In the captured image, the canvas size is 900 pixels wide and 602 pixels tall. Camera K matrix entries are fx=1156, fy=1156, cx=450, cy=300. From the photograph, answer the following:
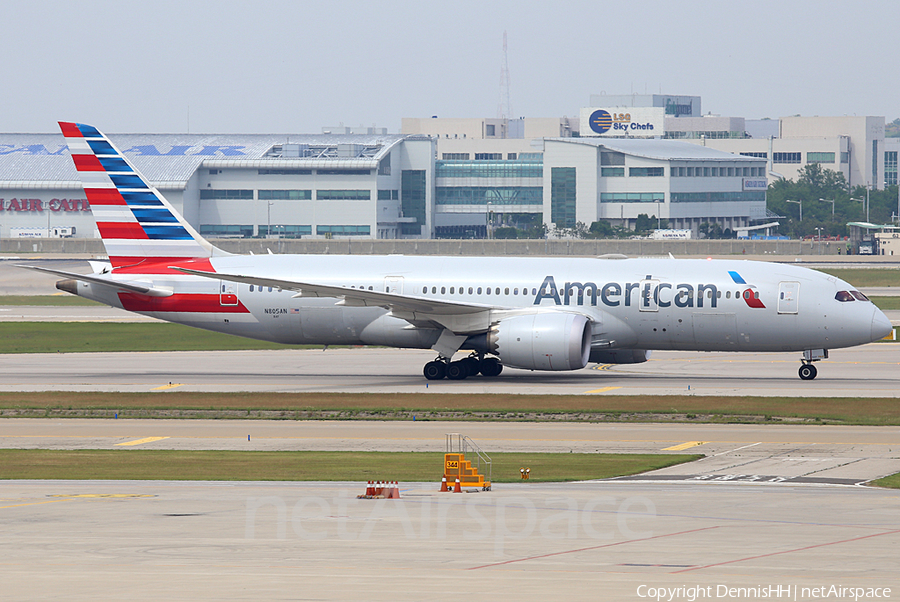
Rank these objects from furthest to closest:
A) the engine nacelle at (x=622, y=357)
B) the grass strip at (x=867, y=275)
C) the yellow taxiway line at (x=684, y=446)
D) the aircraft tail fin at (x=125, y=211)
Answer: the grass strip at (x=867, y=275) < the aircraft tail fin at (x=125, y=211) < the engine nacelle at (x=622, y=357) < the yellow taxiway line at (x=684, y=446)

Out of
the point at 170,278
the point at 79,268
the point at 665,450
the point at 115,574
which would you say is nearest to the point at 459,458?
the point at 665,450

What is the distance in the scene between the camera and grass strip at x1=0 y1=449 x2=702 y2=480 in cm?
2438

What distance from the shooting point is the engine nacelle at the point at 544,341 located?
40.0m

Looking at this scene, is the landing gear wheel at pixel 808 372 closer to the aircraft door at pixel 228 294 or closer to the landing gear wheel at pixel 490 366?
the landing gear wheel at pixel 490 366

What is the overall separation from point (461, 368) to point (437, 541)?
25983 mm

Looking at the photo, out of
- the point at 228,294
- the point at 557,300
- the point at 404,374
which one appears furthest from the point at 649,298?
the point at 228,294

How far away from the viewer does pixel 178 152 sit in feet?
545

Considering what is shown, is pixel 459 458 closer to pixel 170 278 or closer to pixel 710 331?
pixel 710 331

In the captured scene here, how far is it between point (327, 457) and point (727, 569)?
13.5m

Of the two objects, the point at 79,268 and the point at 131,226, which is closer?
the point at 131,226

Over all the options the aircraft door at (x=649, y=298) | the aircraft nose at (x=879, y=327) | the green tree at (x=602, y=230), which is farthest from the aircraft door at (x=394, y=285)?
the green tree at (x=602, y=230)

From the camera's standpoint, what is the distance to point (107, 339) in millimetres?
57875

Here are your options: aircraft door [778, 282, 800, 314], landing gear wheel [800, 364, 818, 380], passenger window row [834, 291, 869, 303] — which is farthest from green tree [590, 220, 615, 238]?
aircraft door [778, 282, 800, 314]

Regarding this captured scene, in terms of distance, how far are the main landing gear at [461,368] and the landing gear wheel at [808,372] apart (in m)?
11.1
